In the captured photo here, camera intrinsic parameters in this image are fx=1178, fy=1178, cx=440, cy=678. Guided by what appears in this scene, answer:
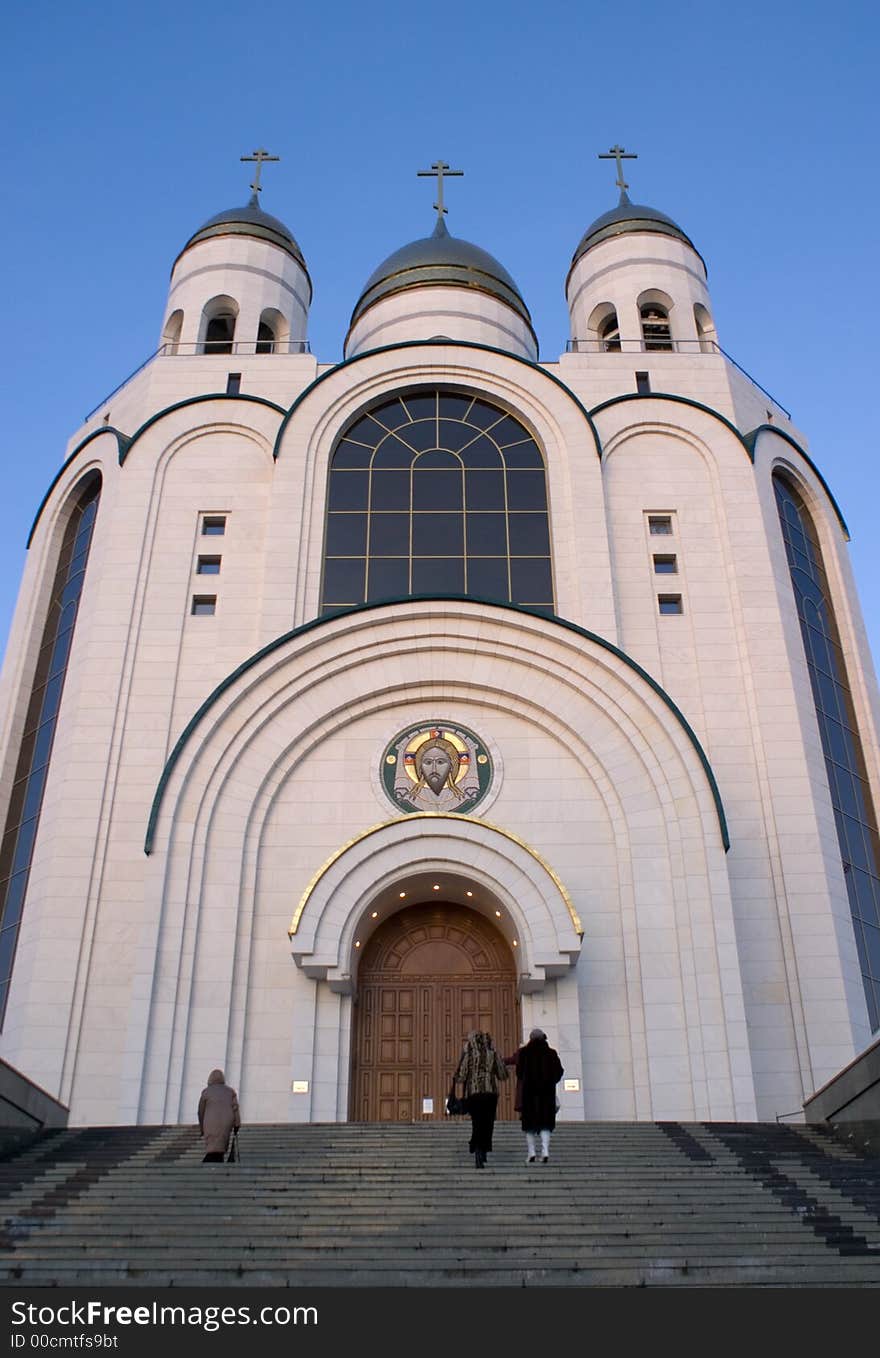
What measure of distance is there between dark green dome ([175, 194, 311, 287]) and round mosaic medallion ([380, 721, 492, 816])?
50.2 feet

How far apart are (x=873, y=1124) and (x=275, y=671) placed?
37.5 feet

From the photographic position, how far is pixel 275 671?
20125mm

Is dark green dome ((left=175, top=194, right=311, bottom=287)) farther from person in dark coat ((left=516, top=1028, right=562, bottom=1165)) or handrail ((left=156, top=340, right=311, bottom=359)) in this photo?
person in dark coat ((left=516, top=1028, right=562, bottom=1165))

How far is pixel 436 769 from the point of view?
20078mm

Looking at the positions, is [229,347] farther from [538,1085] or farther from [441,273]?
[538,1085]

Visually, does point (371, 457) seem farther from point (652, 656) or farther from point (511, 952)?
point (511, 952)

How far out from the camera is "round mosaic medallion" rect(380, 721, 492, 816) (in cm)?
1975

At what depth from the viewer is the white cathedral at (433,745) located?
58.7ft

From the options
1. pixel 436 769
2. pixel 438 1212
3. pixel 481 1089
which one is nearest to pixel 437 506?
pixel 436 769

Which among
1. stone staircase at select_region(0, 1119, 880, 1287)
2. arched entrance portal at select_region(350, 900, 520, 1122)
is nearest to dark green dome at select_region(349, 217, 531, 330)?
arched entrance portal at select_region(350, 900, 520, 1122)

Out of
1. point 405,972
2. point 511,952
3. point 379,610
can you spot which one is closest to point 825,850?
point 511,952

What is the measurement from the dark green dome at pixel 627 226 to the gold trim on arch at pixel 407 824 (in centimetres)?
1778

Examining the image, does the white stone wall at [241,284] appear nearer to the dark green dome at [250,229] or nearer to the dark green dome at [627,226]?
the dark green dome at [250,229]

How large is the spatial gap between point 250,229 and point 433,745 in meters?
16.0
